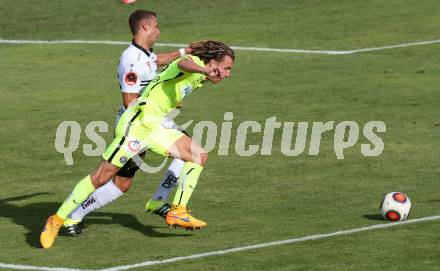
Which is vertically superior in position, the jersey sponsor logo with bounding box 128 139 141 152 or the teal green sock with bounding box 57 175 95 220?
the jersey sponsor logo with bounding box 128 139 141 152

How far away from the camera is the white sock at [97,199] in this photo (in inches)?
571

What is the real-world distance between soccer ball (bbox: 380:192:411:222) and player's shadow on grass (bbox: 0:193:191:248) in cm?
271

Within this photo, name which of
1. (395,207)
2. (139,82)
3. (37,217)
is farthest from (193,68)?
(37,217)

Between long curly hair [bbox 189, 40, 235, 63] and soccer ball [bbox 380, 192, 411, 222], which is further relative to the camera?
soccer ball [bbox 380, 192, 411, 222]

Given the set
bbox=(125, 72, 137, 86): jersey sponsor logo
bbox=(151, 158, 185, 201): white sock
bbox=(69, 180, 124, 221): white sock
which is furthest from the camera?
bbox=(125, 72, 137, 86): jersey sponsor logo

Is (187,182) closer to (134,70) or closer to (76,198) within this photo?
(76,198)

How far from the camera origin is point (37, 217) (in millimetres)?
15750

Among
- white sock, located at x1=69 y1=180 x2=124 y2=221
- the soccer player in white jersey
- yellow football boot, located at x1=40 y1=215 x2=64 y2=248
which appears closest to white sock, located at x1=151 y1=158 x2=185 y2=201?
the soccer player in white jersey

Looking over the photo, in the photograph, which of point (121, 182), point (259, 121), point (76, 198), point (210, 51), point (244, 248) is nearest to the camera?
point (244, 248)

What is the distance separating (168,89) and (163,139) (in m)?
0.65

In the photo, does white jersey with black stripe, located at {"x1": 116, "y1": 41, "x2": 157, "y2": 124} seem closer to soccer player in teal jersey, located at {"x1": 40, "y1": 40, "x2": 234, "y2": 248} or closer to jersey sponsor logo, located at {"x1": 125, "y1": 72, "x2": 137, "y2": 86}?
jersey sponsor logo, located at {"x1": 125, "y1": 72, "x2": 137, "y2": 86}

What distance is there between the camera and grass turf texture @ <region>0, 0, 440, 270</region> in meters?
13.8

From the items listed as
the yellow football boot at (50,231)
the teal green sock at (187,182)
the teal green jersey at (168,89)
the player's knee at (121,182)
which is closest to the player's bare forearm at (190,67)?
the teal green jersey at (168,89)

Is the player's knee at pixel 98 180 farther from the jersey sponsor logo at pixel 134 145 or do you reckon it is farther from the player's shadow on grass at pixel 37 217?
the player's shadow on grass at pixel 37 217
